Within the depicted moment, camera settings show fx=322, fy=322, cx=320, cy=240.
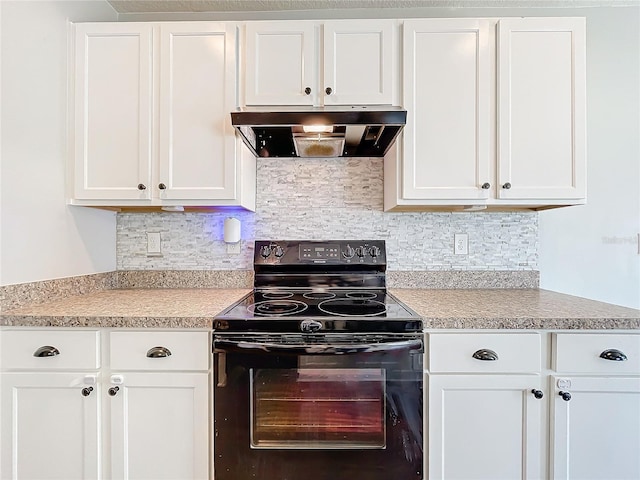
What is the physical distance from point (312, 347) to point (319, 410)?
0.83ft

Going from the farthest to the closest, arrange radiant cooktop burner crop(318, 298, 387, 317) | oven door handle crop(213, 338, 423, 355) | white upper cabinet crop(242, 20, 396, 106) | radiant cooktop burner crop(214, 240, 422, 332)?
white upper cabinet crop(242, 20, 396, 106)
radiant cooktop burner crop(214, 240, 422, 332)
radiant cooktop burner crop(318, 298, 387, 317)
oven door handle crop(213, 338, 423, 355)

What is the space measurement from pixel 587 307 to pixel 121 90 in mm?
2295

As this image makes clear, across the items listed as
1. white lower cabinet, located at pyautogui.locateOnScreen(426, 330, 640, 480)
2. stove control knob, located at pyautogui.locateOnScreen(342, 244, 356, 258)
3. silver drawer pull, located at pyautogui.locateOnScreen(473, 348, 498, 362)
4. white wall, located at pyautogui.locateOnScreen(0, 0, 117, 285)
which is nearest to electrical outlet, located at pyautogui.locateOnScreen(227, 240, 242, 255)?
stove control knob, located at pyautogui.locateOnScreen(342, 244, 356, 258)

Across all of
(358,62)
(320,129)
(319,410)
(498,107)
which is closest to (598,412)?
(319,410)

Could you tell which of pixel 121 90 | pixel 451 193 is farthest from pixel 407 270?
pixel 121 90

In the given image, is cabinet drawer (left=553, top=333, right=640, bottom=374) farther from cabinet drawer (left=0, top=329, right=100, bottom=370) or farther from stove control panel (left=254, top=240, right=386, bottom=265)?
cabinet drawer (left=0, top=329, right=100, bottom=370)

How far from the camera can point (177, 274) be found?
73.0 inches

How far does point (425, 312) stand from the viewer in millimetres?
1270

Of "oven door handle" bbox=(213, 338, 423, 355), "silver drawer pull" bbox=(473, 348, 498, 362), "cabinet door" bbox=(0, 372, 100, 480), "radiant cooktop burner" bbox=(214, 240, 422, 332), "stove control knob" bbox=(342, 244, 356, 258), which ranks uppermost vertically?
"stove control knob" bbox=(342, 244, 356, 258)

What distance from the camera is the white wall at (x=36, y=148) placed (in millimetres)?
1275

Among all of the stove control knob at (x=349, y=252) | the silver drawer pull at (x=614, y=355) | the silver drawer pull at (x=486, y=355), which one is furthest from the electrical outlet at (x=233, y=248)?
the silver drawer pull at (x=614, y=355)

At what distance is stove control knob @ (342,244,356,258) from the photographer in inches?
70.7

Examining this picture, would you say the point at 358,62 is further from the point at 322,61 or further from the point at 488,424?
the point at 488,424

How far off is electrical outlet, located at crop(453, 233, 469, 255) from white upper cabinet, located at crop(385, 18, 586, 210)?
1.17ft
